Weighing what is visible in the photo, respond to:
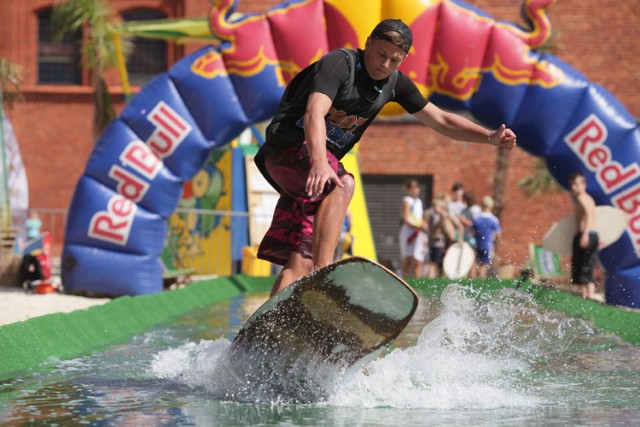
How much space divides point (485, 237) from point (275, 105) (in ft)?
12.4

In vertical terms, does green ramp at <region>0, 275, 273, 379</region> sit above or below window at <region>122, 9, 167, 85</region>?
above

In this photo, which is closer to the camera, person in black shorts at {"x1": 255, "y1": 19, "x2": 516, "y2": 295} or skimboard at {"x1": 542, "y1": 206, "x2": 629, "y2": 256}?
person in black shorts at {"x1": 255, "y1": 19, "x2": 516, "y2": 295}

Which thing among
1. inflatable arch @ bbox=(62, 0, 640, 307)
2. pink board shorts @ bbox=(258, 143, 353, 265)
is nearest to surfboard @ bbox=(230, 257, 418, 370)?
pink board shorts @ bbox=(258, 143, 353, 265)

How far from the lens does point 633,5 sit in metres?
25.4

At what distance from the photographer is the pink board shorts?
15.8 feet

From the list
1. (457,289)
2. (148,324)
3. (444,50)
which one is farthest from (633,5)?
(457,289)

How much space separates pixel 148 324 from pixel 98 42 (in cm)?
1363

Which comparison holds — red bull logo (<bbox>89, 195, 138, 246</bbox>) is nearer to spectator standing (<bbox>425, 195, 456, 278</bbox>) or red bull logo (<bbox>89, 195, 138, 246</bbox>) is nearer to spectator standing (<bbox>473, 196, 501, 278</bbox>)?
spectator standing (<bbox>425, 195, 456, 278</bbox>)

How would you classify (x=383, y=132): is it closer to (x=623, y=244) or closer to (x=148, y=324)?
(x=623, y=244)

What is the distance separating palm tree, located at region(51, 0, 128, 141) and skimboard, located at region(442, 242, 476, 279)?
900cm

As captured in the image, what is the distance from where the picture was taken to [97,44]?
2122cm

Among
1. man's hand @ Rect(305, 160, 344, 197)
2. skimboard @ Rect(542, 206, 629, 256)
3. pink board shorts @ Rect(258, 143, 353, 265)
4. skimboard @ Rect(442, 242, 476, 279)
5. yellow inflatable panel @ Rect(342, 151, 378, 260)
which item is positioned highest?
man's hand @ Rect(305, 160, 344, 197)

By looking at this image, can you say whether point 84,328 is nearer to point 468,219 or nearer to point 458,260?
point 458,260

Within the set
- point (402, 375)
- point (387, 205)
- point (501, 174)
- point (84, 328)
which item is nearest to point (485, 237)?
point (84, 328)
